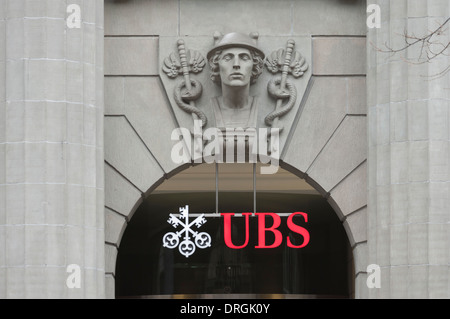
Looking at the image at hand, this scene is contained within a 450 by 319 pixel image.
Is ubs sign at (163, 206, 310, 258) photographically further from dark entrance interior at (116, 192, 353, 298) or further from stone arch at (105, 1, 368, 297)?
dark entrance interior at (116, 192, 353, 298)

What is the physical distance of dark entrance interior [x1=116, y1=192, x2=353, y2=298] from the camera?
A: 107 ft

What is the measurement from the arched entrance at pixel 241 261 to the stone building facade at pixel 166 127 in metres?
4.16

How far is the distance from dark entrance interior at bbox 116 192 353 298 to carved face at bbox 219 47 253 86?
5.37 m

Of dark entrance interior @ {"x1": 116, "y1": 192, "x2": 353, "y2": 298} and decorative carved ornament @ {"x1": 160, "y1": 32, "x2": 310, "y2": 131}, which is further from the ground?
decorative carved ornament @ {"x1": 160, "y1": 32, "x2": 310, "y2": 131}

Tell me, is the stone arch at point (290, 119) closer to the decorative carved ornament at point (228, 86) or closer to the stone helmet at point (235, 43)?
the decorative carved ornament at point (228, 86)

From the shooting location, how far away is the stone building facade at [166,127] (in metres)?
25.9

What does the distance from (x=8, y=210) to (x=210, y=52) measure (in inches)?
188

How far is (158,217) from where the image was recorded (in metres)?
31.9

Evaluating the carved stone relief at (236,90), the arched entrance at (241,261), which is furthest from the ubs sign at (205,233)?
the arched entrance at (241,261)

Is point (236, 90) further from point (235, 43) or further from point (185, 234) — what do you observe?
point (185, 234)

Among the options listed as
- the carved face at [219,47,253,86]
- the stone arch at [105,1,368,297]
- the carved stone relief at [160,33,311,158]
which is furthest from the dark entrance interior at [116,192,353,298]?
the carved face at [219,47,253,86]

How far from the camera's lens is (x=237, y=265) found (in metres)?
33.0
